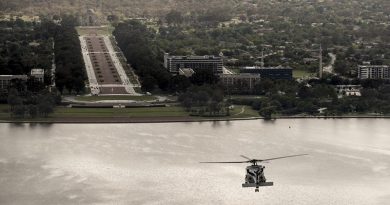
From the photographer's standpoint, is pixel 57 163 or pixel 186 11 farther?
pixel 186 11

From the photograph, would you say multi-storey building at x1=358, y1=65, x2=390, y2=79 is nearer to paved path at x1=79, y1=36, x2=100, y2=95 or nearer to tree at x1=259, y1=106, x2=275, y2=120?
tree at x1=259, y1=106, x2=275, y2=120

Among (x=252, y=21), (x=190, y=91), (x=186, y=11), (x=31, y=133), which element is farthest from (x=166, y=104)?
(x=186, y=11)

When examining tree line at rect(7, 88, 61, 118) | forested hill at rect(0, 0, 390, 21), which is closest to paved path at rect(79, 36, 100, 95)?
tree line at rect(7, 88, 61, 118)

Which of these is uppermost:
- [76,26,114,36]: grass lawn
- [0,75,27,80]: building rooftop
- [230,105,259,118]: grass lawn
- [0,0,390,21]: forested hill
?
[0,0,390,21]: forested hill

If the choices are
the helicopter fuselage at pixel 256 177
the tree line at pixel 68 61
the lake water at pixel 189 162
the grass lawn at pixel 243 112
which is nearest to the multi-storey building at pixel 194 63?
the tree line at pixel 68 61

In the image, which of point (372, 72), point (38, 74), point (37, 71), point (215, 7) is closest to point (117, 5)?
point (215, 7)

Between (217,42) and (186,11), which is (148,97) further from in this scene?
(186,11)
